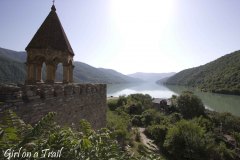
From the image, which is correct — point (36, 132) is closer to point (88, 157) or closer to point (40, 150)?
point (40, 150)

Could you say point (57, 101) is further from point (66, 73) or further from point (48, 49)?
point (66, 73)

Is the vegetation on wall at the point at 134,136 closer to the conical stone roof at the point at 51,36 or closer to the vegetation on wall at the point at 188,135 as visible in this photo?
the vegetation on wall at the point at 188,135

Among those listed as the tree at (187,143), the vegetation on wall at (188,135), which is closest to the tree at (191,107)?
the vegetation on wall at (188,135)

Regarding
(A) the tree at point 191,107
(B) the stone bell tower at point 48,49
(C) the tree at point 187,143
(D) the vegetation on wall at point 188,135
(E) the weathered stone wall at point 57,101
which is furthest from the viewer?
(A) the tree at point 191,107

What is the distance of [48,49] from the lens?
1128 cm

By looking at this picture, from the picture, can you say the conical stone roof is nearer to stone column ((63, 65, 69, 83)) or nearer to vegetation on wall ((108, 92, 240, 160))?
stone column ((63, 65, 69, 83))

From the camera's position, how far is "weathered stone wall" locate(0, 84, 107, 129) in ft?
20.6

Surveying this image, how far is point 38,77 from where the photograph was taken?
12.0 metres

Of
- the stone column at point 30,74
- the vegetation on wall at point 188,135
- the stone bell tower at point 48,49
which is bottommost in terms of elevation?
the vegetation on wall at point 188,135

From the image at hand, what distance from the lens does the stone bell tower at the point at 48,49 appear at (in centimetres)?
1135

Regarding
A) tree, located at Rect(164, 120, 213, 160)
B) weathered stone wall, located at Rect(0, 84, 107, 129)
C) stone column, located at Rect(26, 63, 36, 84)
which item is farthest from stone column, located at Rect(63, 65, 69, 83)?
tree, located at Rect(164, 120, 213, 160)

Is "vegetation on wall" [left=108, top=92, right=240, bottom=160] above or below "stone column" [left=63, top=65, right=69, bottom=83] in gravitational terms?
below

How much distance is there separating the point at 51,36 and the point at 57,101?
4.48 meters

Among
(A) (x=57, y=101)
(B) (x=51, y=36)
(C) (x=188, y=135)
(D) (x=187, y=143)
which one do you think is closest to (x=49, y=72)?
(B) (x=51, y=36)
